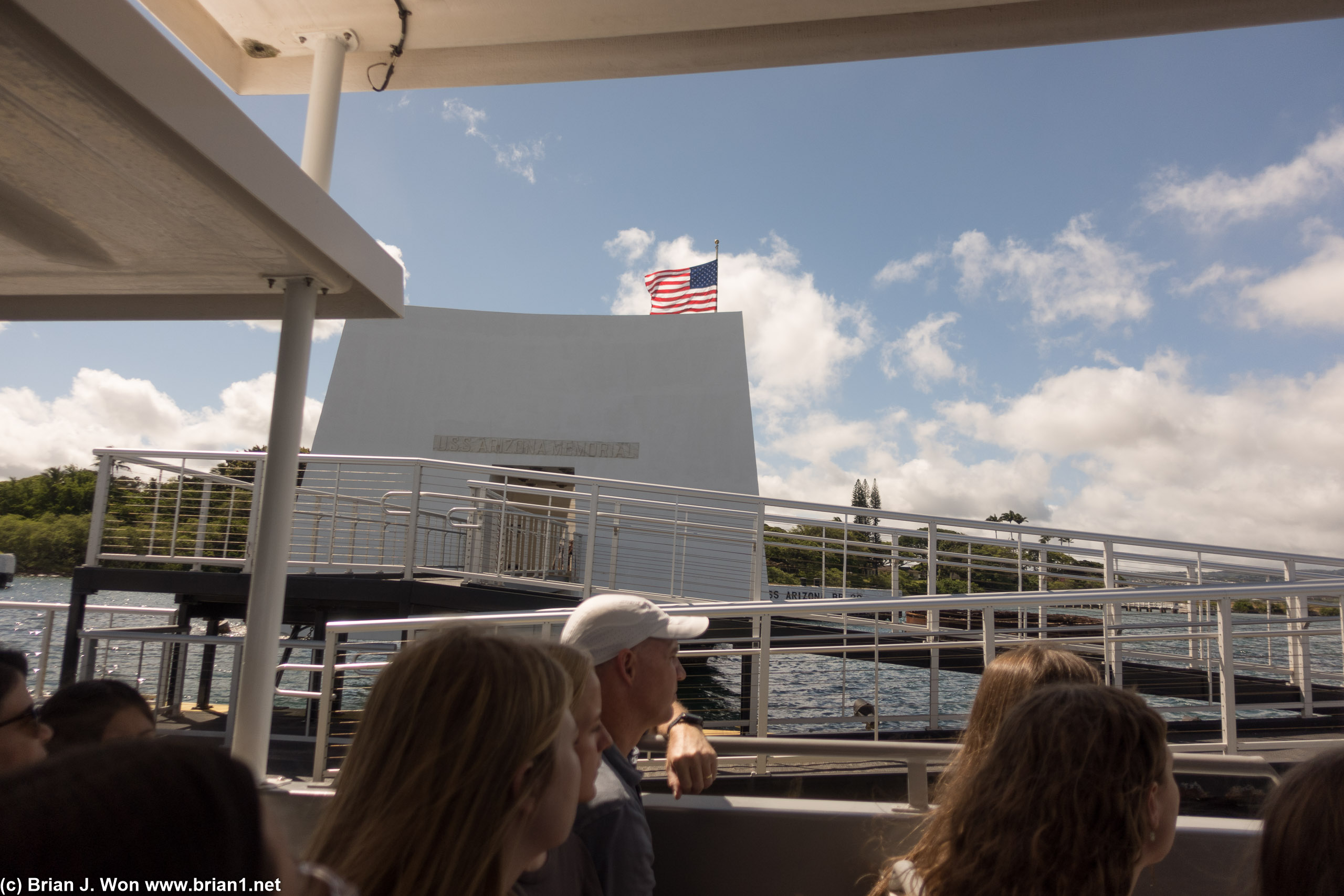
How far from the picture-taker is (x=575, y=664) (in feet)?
5.15

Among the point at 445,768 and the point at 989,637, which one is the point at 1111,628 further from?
the point at 445,768

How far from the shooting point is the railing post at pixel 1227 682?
14.3 ft

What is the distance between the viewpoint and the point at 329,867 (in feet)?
3.62

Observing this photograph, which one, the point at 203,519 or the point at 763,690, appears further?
the point at 203,519

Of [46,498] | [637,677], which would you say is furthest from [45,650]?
[46,498]

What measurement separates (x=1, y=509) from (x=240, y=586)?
47413mm

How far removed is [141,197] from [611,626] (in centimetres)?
256

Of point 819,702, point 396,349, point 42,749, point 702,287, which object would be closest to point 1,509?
point 396,349

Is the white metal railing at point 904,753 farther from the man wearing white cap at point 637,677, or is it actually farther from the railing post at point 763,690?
the railing post at point 763,690

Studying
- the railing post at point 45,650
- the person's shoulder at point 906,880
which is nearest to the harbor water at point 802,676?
the railing post at point 45,650

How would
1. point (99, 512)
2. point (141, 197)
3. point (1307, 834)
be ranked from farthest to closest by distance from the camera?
point (99, 512) → point (141, 197) → point (1307, 834)

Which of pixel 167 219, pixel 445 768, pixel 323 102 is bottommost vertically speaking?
pixel 445 768

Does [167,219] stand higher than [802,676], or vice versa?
[167,219]

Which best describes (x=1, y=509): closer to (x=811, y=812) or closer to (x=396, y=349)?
(x=396, y=349)
